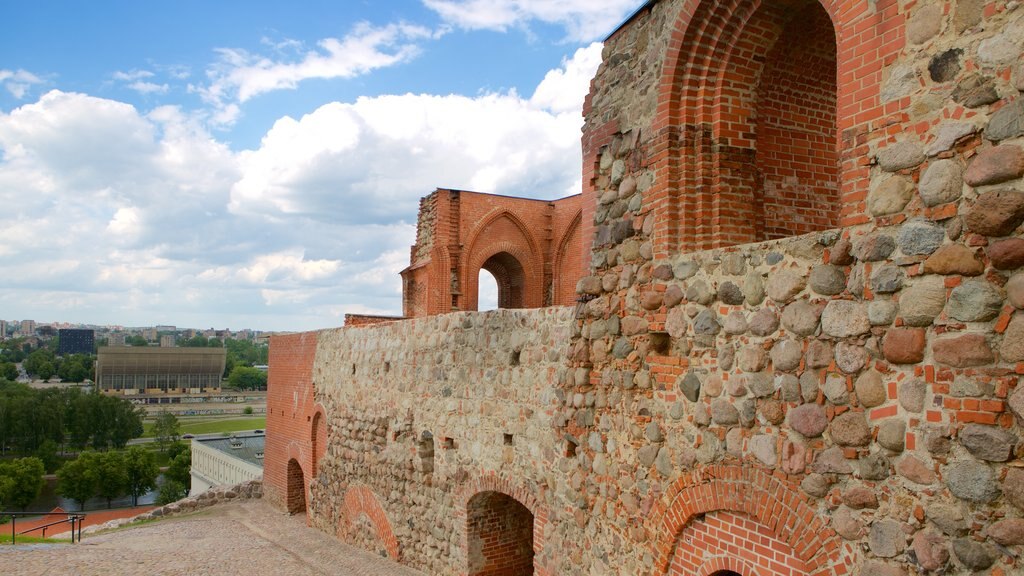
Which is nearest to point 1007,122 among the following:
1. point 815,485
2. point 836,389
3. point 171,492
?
point 836,389

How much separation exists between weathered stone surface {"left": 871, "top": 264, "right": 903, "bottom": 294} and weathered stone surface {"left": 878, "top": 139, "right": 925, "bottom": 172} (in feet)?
1.73

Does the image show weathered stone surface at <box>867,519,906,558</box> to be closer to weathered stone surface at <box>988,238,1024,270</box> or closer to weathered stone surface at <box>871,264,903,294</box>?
weathered stone surface at <box>871,264,903,294</box>

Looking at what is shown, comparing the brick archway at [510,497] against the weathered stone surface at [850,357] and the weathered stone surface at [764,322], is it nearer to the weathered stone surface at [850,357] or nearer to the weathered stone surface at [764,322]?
the weathered stone surface at [764,322]

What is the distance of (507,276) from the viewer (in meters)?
18.4

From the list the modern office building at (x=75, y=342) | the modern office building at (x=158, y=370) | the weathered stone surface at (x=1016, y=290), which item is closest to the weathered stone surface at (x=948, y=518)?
the weathered stone surface at (x=1016, y=290)

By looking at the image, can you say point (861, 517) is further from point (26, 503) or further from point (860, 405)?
point (26, 503)

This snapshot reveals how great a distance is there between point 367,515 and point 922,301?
9.83 m

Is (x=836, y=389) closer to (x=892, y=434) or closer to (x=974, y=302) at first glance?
(x=892, y=434)

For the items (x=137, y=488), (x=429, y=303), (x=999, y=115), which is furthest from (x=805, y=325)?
(x=137, y=488)

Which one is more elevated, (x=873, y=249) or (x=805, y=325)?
(x=873, y=249)

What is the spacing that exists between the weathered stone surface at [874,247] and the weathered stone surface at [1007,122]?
2.15 ft

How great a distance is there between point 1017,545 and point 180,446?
5475 centimetres

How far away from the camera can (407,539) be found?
9914 mm

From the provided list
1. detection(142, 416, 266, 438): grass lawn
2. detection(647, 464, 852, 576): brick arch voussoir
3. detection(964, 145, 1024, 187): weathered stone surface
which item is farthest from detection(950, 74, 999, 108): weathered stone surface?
detection(142, 416, 266, 438): grass lawn
